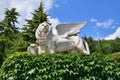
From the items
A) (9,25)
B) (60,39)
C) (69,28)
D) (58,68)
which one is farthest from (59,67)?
(9,25)

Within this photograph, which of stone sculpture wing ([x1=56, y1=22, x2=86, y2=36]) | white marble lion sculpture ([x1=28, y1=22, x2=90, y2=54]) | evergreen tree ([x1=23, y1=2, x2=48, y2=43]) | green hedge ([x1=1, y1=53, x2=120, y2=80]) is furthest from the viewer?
evergreen tree ([x1=23, y1=2, x2=48, y2=43])

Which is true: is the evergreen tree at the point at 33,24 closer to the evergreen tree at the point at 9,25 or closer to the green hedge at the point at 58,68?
the evergreen tree at the point at 9,25

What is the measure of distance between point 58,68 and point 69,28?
278cm

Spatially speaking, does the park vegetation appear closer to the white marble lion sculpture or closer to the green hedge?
the green hedge

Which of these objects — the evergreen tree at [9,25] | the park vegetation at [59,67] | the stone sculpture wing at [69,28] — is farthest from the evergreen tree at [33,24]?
the park vegetation at [59,67]

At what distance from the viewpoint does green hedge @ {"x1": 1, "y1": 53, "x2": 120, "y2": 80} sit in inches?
353

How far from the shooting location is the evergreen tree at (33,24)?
24809mm

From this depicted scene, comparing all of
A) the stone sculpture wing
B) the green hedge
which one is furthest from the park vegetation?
the stone sculpture wing

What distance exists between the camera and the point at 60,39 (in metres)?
10.9

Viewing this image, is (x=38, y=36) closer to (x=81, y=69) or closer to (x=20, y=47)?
(x=81, y=69)

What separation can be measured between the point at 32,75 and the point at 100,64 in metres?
1.88

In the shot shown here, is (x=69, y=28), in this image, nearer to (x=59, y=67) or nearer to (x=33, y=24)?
(x=59, y=67)

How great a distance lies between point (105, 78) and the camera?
30.2 ft

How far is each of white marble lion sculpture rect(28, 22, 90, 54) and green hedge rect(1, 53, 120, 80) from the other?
1396 millimetres
